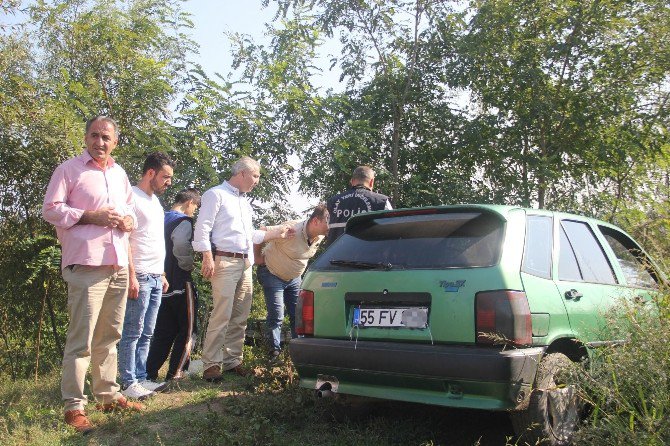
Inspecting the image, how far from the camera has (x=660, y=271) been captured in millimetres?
4266

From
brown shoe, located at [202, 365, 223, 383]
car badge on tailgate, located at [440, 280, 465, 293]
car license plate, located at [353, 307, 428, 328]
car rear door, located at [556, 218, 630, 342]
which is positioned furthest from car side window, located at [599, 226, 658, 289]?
brown shoe, located at [202, 365, 223, 383]

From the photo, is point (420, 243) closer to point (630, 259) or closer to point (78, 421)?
point (630, 259)

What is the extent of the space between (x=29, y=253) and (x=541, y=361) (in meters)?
5.84

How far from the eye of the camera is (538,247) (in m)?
4.11

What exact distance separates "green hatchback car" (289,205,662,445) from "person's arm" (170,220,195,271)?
172 centimetres

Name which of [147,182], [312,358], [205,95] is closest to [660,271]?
[312,358]

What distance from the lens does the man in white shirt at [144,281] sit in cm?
502

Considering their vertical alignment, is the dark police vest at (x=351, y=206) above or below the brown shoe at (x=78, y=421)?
above

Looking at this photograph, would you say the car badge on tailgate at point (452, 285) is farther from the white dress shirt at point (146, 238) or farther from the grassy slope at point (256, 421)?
the white dress shirt at point (146, 238)

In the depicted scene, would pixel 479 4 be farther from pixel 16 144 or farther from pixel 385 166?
pixel 16 144

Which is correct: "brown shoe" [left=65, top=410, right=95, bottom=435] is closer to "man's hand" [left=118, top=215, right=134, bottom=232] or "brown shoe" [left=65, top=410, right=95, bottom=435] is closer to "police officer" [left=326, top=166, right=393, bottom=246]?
"man's hand" [left=118, top=215, right=134, bottom=232]

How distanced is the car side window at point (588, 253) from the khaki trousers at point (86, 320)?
3.37 m

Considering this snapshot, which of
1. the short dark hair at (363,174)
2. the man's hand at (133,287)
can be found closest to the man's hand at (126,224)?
the man's hand at (133,287)

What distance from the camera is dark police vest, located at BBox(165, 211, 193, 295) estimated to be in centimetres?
580
